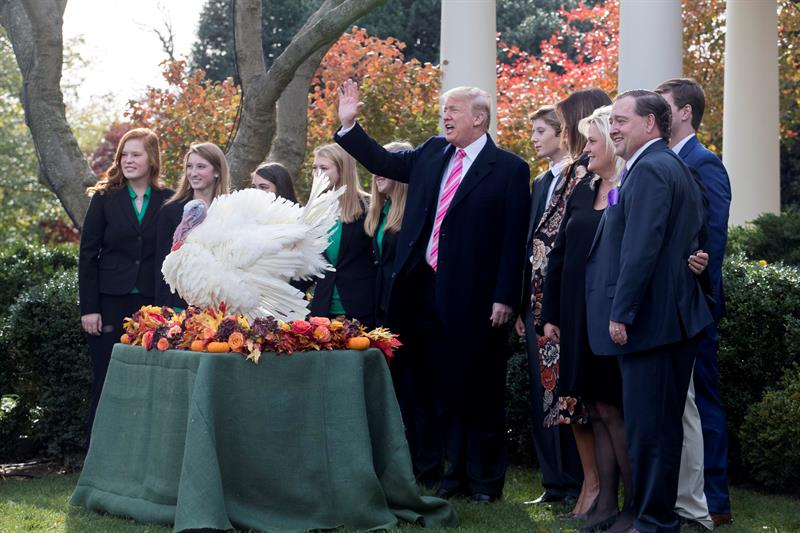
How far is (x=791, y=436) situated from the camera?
729 cm

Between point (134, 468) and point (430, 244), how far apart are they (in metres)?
2.35

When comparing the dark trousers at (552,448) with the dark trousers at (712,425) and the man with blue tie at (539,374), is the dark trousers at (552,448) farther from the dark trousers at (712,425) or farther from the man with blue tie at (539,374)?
the dark trousers at (712,425)

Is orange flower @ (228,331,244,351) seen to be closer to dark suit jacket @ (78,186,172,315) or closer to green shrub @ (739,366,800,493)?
dark suit jacket @ (78,186,172,315)

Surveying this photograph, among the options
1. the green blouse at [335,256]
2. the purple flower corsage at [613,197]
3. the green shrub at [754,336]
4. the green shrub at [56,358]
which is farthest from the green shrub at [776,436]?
the green shrub at [56,358]

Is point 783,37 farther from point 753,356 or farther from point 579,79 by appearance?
point 753,356

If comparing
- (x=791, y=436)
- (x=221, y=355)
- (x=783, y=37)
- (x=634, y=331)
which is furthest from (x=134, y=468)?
(x=783, y=37)

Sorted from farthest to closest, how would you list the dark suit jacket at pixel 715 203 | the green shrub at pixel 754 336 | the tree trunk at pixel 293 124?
1. the tree trunk at pixel 293 124
2. the green shrub at pixel 754 336
3. the dark suit jacket at pixel 715 203

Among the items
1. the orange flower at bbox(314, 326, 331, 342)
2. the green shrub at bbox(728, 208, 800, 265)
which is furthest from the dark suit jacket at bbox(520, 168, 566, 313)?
the green shrub at bbox(728, 208, 800, 265)

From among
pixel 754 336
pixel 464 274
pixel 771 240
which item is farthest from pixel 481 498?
pixel 771 240

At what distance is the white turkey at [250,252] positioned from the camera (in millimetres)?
5926

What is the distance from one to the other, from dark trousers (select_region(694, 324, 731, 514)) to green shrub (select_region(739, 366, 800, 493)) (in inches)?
33.9

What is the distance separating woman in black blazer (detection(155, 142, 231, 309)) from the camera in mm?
7781

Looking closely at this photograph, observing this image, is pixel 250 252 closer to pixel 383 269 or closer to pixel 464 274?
pixel 464 274

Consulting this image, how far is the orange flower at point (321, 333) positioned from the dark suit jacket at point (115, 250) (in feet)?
8.24
